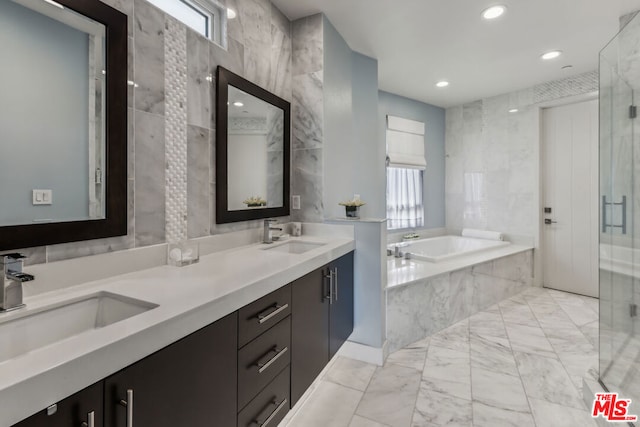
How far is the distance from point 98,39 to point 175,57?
36 cm

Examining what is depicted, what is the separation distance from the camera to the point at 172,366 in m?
0.83

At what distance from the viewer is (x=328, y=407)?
5.97 ft

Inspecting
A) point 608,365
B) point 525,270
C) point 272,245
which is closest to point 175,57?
point 272,245

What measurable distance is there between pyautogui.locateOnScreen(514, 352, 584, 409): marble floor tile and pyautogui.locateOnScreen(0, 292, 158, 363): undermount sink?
2304mm

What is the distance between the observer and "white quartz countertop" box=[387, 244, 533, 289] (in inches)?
103

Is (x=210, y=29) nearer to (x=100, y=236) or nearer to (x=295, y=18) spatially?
(x=295, y=18)

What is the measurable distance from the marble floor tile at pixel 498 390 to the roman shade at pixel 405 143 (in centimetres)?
253

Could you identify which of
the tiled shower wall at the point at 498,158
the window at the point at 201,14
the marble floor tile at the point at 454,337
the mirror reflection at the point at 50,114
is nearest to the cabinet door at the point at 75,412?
the mirror reflection at the point at 50,114

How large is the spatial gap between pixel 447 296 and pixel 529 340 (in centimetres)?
72

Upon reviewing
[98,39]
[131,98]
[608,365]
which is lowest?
[608,365]

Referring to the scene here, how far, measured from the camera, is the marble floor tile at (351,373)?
6.70 ft

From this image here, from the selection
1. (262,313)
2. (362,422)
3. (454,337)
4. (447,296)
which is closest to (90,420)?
(262,313)

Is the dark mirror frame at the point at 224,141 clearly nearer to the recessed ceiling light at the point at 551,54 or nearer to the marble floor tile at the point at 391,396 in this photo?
the marble floor tile at the point at 391,396

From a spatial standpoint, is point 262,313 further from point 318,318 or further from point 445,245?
point 445,245
